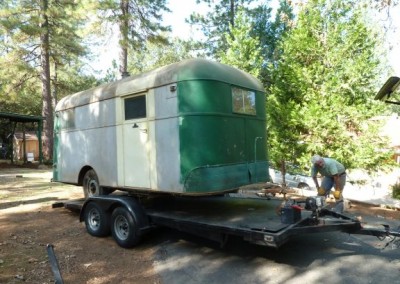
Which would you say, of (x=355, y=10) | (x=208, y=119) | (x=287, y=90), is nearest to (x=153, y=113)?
(x=208, y=119)

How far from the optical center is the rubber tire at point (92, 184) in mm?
8079

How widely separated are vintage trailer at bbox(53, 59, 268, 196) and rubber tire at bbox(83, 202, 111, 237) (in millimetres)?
524

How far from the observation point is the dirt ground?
5621 millimetres

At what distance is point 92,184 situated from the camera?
332 inches

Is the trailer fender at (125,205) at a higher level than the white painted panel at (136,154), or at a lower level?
lower

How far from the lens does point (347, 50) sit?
11.3m

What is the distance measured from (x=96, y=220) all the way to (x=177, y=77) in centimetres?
336

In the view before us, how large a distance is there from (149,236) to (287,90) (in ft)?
23.3

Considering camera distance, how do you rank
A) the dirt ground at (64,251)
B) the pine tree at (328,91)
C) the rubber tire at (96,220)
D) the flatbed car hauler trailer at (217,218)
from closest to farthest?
the flatbed car hauler trailer at (217,218) → the dirt ground at (64,251) → the rubber tire at (96,220) → the pine tree at (328,91)

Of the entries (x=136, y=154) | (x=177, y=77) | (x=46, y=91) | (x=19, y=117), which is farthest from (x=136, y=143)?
(x=46, y=91)

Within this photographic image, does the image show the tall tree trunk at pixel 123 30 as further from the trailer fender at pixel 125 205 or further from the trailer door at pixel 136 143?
the trailer fender at pixel 125 205

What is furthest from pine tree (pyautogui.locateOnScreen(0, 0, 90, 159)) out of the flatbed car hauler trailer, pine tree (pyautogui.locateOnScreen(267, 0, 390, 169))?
the flatbed car hauler trailer

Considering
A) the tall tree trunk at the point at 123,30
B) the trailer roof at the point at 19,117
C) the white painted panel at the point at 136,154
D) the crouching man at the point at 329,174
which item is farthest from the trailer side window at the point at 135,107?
the trailer roof at the point at 19,117

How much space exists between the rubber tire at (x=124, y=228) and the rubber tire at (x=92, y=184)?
112 cm
